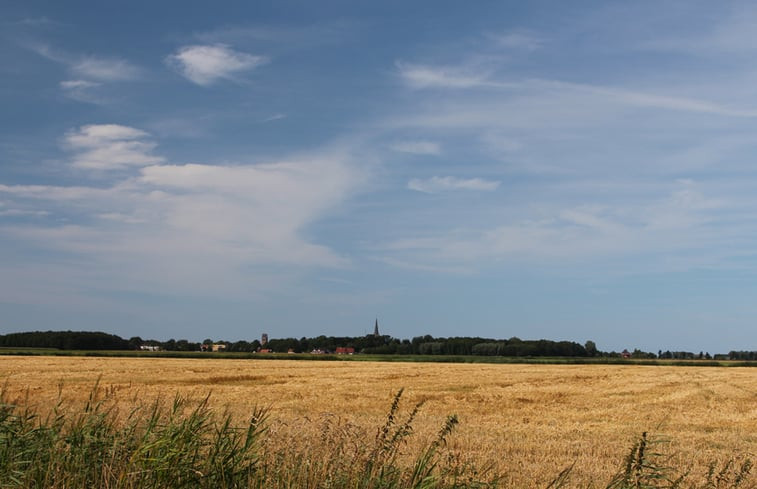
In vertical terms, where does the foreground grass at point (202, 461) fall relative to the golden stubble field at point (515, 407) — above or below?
above

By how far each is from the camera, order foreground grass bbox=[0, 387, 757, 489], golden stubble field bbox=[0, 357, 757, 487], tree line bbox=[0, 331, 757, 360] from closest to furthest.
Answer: foreground grass bbox=[0, 387, 757, 489] → golden stubble field bbox=[0, 357, 757, 487] → tree line bbox=[0, 331, 757, 360]

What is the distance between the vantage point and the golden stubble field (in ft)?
37.2

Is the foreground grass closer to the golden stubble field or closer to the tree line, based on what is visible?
the golden stubble field

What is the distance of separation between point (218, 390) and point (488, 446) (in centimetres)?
1541

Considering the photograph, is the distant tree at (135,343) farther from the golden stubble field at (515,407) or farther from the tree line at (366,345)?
the golden stubble field at (515,407)

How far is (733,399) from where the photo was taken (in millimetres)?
25266

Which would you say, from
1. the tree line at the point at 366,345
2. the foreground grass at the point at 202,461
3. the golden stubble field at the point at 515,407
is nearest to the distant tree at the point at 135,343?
the tree line at the point at 366,345

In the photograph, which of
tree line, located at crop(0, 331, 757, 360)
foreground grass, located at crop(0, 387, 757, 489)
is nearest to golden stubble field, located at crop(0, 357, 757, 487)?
foreground grass, located at crop(0, 387, 757, 489)

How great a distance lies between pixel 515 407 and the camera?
838 inches

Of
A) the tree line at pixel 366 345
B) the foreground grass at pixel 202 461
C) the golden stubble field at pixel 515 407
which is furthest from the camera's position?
the tree line at pixel 366 345

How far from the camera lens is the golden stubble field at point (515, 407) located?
11352 millimetres

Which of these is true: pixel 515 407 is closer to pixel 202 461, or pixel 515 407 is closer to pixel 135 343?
pixel 202 461

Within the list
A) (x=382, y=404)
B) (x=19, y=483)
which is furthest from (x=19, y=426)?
(x=382, y=404)

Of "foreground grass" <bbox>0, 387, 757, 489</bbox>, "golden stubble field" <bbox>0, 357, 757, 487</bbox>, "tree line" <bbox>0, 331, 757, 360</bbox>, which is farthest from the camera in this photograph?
"tree line" <bbox>0, 331, 757, 360</bbox>
